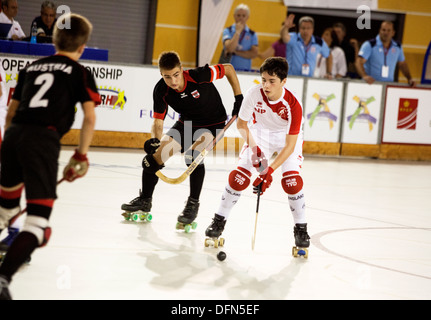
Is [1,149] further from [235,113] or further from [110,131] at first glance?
[110,131]

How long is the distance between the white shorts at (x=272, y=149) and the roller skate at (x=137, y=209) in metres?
1.11

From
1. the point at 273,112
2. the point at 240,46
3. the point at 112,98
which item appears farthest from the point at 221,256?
the point at 240,46

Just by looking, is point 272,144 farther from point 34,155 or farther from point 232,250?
point 34,155

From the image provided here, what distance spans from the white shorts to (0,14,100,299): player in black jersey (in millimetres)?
1781

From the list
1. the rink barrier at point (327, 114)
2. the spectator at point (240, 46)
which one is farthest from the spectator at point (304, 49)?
the spectator at point (240, 46)

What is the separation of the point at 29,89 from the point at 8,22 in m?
6.83

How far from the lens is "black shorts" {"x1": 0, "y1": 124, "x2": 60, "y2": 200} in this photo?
3.37 meters

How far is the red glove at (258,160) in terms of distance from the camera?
16.4 feet

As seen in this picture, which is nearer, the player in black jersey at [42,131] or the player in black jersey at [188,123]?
the player in black jersey at [42,131]

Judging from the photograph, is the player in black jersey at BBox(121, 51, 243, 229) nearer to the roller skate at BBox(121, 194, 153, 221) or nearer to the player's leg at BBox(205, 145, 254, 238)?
the roller skate at BBox(121, 194, 153, 221)

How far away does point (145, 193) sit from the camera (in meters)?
5.84

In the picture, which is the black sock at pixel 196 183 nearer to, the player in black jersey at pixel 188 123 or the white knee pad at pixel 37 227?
the player in black jersey at pixel 188 123

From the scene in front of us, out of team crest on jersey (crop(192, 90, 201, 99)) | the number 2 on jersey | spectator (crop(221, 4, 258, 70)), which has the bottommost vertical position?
the number 2 on jersey

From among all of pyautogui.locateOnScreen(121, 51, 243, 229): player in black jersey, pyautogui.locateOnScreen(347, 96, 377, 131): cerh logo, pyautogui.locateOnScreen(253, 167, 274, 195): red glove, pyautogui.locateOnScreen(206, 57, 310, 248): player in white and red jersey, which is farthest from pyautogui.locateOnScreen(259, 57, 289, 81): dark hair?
pyautogui.locateOnScreen(347, 96, 377, 131): cerh logo
